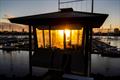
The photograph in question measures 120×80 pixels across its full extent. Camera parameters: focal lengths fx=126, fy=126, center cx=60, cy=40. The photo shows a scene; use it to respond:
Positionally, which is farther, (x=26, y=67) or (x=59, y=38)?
(x=26, y=67)

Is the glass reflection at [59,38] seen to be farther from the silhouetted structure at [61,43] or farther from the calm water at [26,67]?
the calm water at [26,67]

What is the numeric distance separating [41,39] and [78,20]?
4120 millimetres

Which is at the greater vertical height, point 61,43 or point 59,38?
point 59,38

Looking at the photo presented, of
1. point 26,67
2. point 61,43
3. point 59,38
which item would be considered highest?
point 59,38

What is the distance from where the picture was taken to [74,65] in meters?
8.70

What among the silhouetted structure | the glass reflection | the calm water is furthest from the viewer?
the calm water

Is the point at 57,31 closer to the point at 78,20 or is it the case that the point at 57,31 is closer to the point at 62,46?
the point at 62,46

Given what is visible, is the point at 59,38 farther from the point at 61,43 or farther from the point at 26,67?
the point at 26,67

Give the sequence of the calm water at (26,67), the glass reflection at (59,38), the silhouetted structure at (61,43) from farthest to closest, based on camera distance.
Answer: the calm water at (26,67) → the glass reflection at (59,38) → the silhouetted structure at (61,43)

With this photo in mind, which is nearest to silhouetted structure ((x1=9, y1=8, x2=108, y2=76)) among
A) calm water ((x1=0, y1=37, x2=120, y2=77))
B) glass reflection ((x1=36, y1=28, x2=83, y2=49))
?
glass reflection ((x1=36, y1=28, x2=83, y2=49))

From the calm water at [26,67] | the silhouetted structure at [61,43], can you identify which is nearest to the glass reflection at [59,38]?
the silhouetted structure at [61,43]

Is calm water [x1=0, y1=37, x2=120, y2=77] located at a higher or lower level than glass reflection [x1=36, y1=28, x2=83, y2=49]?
lower

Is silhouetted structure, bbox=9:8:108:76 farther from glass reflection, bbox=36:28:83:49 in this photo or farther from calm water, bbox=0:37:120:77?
calm water, bbox=0:37:120:77

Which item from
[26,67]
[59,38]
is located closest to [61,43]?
[59,38]
